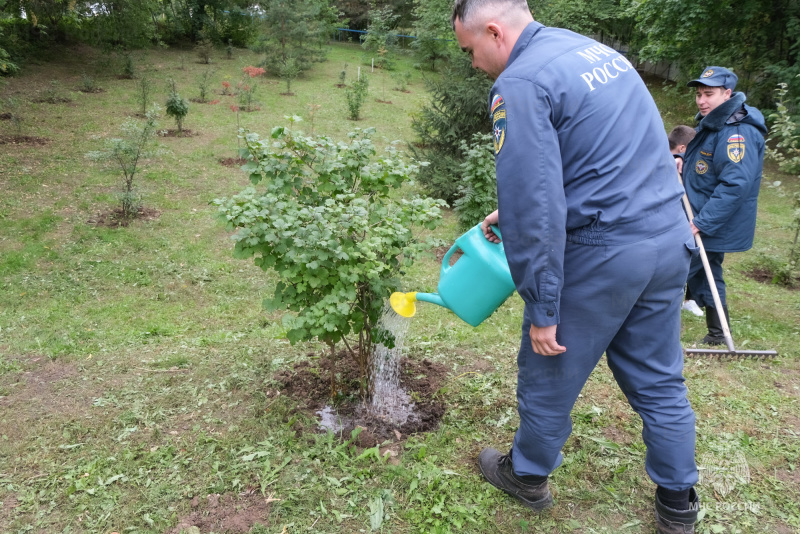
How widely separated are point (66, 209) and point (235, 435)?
572cm

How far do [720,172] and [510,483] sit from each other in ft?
8.65

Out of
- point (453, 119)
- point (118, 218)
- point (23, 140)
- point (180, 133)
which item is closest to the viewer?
point (118, 218)

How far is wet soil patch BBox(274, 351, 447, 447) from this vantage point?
289cm

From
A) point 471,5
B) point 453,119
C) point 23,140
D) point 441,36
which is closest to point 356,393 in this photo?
point 471,5

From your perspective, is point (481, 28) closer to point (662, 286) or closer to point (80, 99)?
point (662, 286)

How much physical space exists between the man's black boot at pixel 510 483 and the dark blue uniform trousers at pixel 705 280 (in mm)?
2307

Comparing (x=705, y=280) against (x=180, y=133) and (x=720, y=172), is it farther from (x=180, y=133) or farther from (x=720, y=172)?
(x=180, y=133)

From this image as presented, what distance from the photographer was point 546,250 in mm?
1733

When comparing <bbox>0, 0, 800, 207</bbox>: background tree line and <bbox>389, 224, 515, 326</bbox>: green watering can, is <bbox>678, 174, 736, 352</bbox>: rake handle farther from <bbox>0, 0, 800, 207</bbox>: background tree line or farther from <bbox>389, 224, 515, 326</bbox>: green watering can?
<bbox>0, 0, 800, 207</bbox>: background tree line

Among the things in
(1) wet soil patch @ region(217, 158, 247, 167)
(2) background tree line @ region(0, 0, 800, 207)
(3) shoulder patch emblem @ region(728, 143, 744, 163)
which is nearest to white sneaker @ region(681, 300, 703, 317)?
(3) shoulder patch emblem @ region(728, 143, 744, 163)

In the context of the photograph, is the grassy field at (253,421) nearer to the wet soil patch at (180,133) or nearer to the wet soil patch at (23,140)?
the wet soil patch at (23,140)

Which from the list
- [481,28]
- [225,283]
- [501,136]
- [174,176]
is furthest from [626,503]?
[174,176]

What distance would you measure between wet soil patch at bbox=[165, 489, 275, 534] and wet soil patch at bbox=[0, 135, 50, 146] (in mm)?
9375

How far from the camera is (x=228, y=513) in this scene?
2326mm
